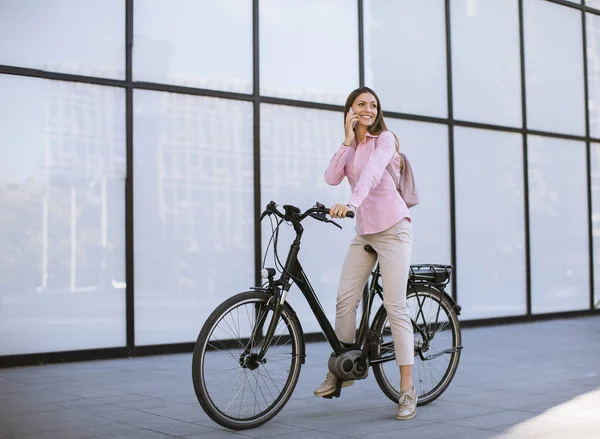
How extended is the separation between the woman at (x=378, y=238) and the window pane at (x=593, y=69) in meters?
8.52

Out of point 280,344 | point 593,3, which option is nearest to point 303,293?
point 280,344

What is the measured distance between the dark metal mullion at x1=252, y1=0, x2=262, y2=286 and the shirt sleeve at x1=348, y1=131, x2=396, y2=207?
12.9 ft

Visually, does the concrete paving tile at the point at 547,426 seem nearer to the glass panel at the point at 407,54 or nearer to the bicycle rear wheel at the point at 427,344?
the bicycle rear wheel at the point at 427,344

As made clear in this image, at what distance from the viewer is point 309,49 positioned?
30.2 ft

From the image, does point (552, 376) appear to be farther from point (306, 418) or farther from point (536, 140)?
point (536, 140)

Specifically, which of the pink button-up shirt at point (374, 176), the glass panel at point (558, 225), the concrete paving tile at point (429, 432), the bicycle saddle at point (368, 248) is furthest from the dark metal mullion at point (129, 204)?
the glass panel at point (558, 225)

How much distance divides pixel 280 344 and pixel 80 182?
3830 millimetres

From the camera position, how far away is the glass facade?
290 inches

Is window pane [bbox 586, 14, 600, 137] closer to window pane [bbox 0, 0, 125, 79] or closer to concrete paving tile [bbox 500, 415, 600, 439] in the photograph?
window pane [bbox 0, 0, 125, 79]

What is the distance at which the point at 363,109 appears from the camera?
15.6ft

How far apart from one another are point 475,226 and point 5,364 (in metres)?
6.09

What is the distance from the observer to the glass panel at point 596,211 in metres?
12.2

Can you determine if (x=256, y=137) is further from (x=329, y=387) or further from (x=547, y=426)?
(x=547, y=426)

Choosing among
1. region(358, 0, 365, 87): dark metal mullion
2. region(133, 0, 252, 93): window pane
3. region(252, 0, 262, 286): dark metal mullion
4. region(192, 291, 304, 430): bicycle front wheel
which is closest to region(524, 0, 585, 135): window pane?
region(358, 0, 365, 87): dark metal mullion
